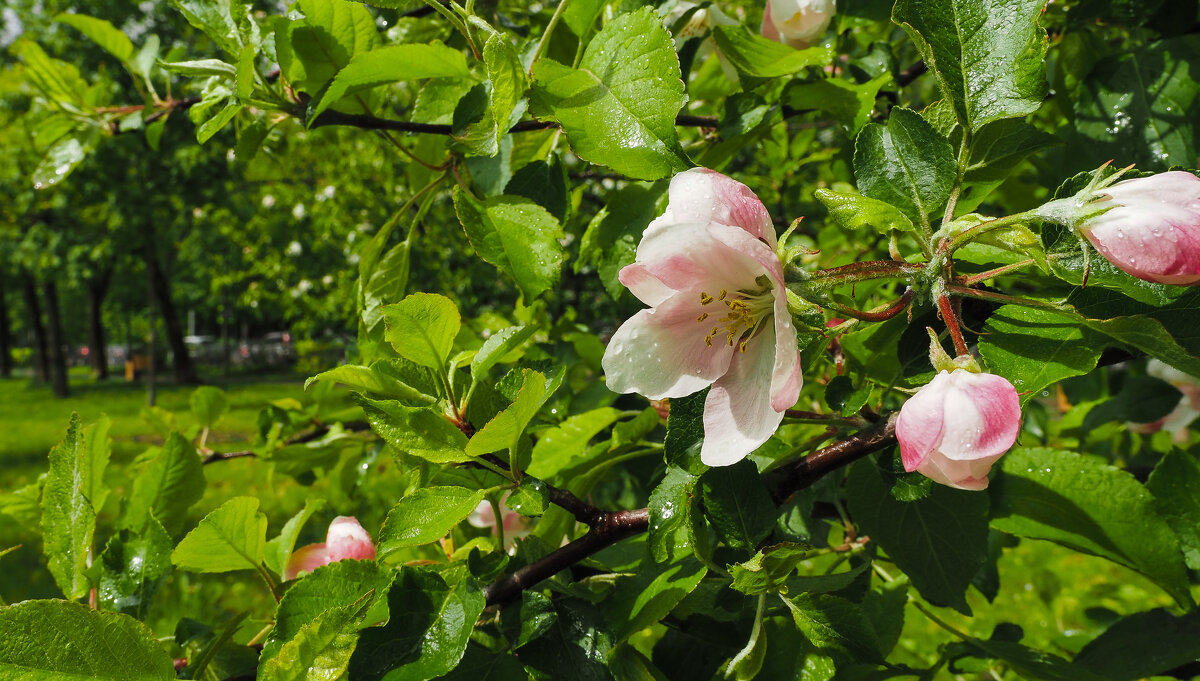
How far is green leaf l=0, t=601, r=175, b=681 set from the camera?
0.67 metres

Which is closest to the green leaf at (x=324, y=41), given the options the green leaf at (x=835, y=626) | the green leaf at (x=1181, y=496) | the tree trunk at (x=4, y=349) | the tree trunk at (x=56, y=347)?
the green leaf at (x=835, y=626)

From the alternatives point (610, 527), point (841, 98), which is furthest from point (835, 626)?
point (841, 98)

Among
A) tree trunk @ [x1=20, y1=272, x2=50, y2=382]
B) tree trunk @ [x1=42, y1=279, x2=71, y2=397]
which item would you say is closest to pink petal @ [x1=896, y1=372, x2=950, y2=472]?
tree trunk @ [x1=42, y1=279, x2=71, y2=397]

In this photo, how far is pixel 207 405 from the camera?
178cm

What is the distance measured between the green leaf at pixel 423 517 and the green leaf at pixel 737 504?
25 cm

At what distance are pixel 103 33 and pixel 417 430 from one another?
138cm

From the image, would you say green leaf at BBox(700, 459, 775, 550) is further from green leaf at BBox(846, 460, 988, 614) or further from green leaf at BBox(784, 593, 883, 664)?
Answer: green leaf at BBox(846, 460, 988, 614)

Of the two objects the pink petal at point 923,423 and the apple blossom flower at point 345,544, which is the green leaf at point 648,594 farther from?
the apple blossom flower at point 345,544

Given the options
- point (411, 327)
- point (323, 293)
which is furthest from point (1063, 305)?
point (323, 293)

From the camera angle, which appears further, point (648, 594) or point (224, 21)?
point (224, 21)

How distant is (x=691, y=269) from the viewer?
63 cm

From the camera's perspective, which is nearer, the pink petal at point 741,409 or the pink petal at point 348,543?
the pink petal at point 741,409

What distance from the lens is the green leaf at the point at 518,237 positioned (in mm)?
953

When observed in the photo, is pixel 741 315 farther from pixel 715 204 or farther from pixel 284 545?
pixel 284 545
